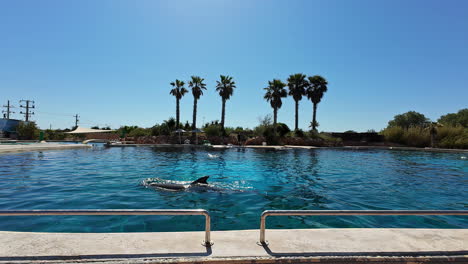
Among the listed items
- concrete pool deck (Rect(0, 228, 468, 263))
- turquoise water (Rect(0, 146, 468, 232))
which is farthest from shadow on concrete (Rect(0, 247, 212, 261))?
turquoise water (Rect(0, 146, 468, 232))

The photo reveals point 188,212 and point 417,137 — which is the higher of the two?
point 417,137

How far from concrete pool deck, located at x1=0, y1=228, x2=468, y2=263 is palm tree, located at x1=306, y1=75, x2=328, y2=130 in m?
37.0

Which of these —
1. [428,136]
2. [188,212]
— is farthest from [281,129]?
[188,212]

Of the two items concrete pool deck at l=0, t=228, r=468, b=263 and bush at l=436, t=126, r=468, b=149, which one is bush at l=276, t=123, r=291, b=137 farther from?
concrete pool deck at l=0, t=228, r=468, b=263

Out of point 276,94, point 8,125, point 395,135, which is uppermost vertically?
point 276,94

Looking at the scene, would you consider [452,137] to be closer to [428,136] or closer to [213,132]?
[428,136]

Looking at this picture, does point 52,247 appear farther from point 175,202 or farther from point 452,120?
point 452,120

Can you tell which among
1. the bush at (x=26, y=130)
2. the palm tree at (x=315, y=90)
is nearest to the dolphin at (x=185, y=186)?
the palm tree at (x=315, y=90)

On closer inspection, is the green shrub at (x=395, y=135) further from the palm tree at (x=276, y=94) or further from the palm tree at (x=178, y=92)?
the palm tree at (x=178, y=92)

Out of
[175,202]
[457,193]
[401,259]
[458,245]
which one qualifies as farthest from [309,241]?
[457,193]

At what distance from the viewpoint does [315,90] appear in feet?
128

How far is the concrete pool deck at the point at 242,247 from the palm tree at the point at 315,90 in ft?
121

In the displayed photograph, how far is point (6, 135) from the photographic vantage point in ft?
156

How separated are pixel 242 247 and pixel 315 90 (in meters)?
39.3
